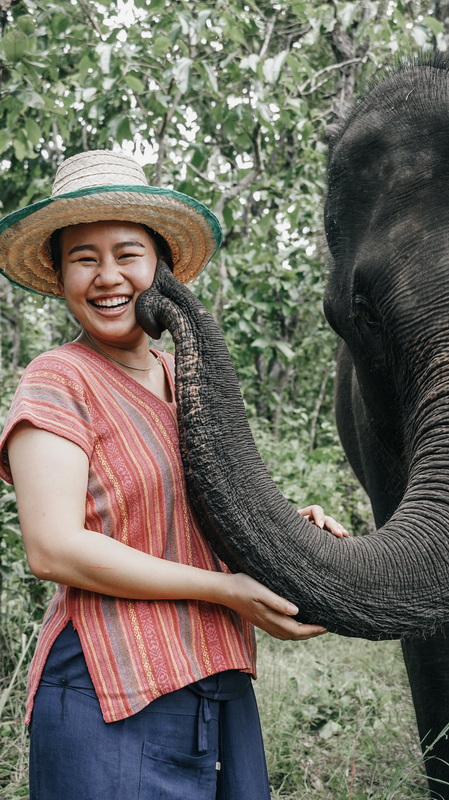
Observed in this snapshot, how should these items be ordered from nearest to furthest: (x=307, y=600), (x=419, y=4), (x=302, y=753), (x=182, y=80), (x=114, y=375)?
(x=307, y=600)
(x=114, y=375)
(x=302, y=753)
(x=182, y=80)
(x=419, y=4)

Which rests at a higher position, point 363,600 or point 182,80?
point 182,80

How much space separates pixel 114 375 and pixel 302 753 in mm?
2062

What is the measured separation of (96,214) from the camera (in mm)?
1615

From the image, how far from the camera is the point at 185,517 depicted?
5.35ft

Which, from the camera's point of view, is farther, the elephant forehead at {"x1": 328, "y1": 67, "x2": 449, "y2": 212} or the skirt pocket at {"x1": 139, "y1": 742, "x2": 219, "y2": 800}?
the elephant forehead at {"x1": 328, "y1": 67, "x2": 449, "y2": 212}

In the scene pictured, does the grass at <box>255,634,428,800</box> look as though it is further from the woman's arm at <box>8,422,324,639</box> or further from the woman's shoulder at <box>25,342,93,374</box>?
the woman's shoulder at <box>25,342,93,374</box>

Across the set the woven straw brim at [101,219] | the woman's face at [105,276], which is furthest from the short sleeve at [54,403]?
the woven straw brim at [101,219]

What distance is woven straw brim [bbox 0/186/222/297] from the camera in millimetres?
1610

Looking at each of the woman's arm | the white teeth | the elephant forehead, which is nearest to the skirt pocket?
the woman's arm

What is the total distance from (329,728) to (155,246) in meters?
2.24

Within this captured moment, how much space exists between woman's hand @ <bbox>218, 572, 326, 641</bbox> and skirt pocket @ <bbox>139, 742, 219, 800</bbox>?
290 millimetres

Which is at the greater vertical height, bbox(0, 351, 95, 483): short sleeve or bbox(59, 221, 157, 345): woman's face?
bbox(59, 221, 157, 345): woman's face

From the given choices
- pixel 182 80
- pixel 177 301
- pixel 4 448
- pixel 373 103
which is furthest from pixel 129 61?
pixel 4 448

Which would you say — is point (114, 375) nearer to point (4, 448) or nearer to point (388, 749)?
point (4, 448)
